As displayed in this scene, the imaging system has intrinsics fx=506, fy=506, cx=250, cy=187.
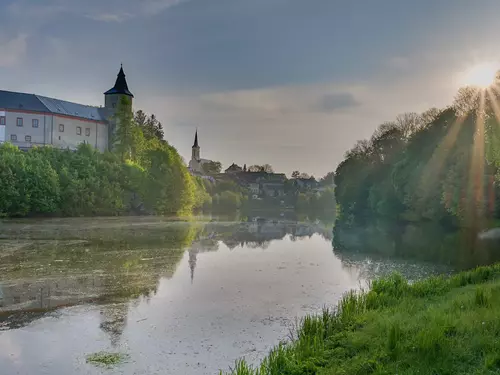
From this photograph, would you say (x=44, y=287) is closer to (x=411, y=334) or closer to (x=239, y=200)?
(x=411, y=334)

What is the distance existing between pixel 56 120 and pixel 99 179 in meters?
21.3

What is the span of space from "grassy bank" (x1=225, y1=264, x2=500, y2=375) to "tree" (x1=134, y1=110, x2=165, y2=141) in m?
89.6

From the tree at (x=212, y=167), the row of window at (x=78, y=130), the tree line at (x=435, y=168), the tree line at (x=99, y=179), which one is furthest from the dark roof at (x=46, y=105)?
the tree at (x=212, y=167)

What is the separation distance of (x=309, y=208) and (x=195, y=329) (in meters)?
114

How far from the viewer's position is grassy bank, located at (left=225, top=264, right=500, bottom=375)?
7.42 m

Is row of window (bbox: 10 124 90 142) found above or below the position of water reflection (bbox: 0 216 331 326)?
above

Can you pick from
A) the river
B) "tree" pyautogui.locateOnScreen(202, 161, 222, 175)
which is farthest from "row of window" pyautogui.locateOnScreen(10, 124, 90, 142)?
"tree" pyautogui.locateOnScreen(202, 161, 222, 175)

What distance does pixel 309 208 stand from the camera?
125 meters

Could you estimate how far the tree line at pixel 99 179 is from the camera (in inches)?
2235

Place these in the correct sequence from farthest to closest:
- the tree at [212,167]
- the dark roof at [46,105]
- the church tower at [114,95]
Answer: the tree at [212,167], the church tower at [114,95], the dark roof at [46,105]

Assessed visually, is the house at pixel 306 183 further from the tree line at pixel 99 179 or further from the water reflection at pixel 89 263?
the water reflection at pixel 89 263

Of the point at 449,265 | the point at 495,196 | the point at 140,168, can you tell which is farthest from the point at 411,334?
the point at 140,168

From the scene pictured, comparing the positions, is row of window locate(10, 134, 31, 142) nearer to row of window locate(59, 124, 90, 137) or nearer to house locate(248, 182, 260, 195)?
row of window locate(59, 124, 90, 137)

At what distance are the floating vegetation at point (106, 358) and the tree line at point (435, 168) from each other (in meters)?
19.0
